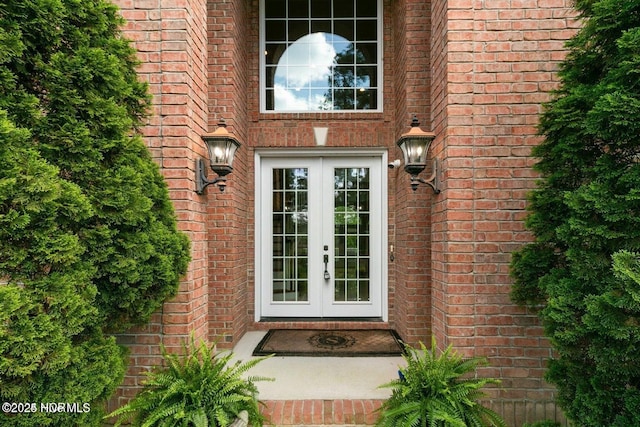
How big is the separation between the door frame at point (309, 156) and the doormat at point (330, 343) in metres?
0.36

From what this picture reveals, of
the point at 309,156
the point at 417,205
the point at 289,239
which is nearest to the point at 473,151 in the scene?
the point at 417,205

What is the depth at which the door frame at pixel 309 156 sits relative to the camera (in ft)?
13.1

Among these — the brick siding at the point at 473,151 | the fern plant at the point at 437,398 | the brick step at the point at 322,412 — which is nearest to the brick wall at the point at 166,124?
the brick siding at the point at 473,151

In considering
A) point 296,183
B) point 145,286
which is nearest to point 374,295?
point 296,183

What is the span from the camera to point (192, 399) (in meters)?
1.76

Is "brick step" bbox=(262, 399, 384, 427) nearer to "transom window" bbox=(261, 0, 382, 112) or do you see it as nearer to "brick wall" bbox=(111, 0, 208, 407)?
"brick wall" bbox=(111, 0, 208, 407)

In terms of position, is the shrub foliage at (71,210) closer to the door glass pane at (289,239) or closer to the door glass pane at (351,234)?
the door glass pane at (289,239)

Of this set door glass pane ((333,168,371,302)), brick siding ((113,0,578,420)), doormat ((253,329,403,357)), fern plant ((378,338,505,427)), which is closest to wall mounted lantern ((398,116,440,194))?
brick siding ((113,0,578,420))

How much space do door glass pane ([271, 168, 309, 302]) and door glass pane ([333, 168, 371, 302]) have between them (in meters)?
0.41

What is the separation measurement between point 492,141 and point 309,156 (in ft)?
7.59

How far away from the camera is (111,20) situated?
5.66 feet

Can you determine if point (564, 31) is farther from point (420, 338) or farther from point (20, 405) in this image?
point (20, 405)

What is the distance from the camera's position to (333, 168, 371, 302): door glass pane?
4102 mm

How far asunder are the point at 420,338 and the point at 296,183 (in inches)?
91.1
